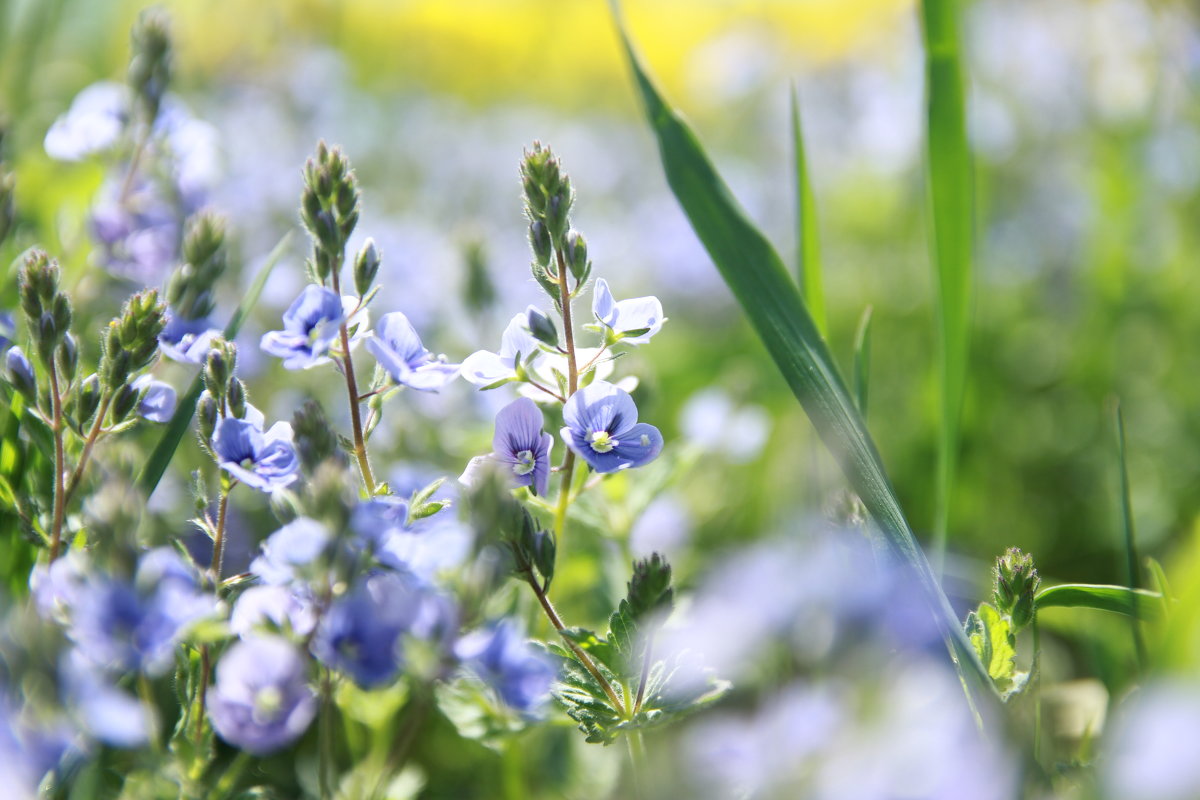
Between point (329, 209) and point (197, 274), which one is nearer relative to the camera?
point (329, 209)

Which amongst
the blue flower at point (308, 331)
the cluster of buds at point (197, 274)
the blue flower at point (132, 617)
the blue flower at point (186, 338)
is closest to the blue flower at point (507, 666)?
the blue flower at point (132, 617)

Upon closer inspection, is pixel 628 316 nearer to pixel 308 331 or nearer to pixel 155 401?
pixel 308 331

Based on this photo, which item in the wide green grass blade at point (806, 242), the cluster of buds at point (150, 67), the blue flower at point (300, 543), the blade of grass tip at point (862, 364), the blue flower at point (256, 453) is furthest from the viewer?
the cluster of buds at point (150, 67)

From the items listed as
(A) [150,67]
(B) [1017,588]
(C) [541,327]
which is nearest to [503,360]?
(C) [541,327]

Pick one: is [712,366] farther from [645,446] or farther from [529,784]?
[645,446]

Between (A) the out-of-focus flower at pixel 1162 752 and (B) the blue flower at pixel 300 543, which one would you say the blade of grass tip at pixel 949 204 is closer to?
(A) the out-of-focus flower at pixel 1162 752

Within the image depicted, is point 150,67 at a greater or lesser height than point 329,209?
greater

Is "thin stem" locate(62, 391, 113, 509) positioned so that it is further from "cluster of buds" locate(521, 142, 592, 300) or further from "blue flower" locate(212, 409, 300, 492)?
"cluster of buds" locate(521, 142, 592, 300)
